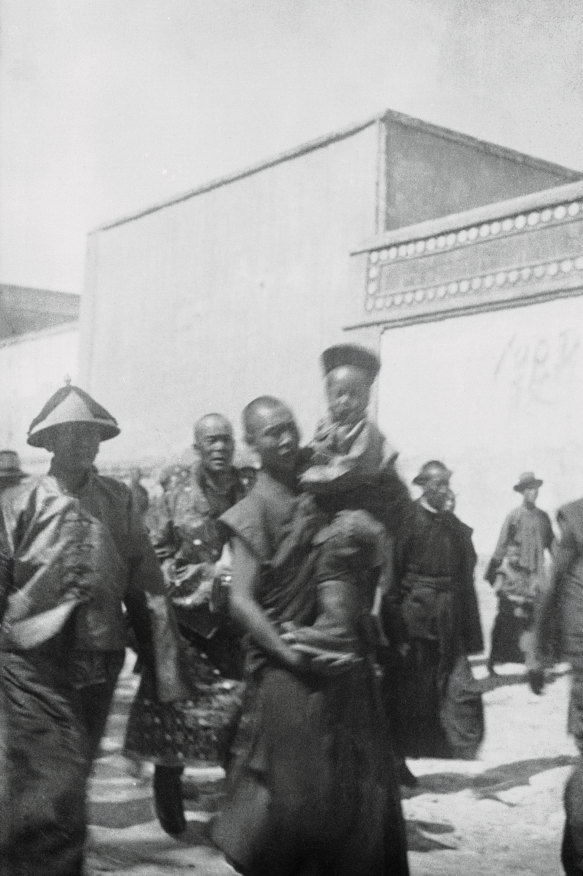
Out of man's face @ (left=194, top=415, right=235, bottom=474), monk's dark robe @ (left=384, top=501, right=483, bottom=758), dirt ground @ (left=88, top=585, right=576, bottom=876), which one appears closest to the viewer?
dirt ground @ (left=88, top=585, right=576, bottom=876)

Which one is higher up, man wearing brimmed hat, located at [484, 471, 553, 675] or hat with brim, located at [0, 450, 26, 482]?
hat with brim, located at [0, 450, 26, 482]

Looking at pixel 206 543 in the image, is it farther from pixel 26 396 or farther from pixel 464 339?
pixel 26 396

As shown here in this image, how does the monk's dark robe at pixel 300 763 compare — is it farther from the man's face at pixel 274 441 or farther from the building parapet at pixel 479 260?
A: the building parapet at pixel 479 260

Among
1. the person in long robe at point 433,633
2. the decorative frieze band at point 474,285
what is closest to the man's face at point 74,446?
the person in long robe at point 433,633

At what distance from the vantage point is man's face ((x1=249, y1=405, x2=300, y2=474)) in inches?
154

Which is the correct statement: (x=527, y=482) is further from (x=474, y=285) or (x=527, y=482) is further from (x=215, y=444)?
(x=215, y=444)

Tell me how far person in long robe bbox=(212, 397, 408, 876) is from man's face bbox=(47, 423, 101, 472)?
650 millimetres

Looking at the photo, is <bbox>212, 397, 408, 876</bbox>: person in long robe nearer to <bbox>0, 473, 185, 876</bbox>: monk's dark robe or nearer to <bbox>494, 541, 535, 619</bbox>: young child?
<bbox>0, 473, 185, 876</bbox>: monk's dark robe

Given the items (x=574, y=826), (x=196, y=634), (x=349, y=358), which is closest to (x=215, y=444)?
(x=196, y=634)

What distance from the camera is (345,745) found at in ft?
12.0

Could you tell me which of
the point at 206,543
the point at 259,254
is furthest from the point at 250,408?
the point at 259,254

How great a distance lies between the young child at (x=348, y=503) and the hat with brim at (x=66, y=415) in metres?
0.76

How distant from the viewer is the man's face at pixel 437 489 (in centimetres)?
730

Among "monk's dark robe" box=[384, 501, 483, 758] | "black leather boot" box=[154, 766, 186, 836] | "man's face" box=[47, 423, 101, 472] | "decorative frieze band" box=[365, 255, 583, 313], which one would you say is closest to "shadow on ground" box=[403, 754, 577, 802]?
"monk's dark robe" box=[384, 501, 483, 758]
